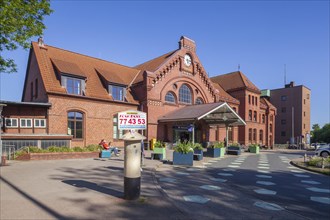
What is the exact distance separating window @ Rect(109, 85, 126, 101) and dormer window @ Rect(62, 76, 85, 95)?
3224mm

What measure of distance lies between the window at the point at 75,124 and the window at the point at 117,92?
14.4ft

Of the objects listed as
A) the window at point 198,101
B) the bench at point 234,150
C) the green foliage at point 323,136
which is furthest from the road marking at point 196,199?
the green foliage at point 323,136

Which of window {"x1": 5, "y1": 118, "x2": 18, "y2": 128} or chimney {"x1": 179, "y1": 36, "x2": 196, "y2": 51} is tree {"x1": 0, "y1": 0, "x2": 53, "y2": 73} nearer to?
window {"x1": 5, "y1": 118, "x2": 18, "y2": 128}

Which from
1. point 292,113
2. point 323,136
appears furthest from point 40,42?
point 323,136

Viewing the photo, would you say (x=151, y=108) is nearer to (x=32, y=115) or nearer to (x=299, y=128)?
(x=32, y=115)

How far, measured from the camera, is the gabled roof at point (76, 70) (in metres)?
22.2

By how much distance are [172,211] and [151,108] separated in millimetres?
21973

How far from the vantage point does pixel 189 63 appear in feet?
109

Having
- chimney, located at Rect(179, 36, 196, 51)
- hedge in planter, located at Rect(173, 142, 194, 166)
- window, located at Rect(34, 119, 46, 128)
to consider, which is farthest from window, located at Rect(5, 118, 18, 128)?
chimney, located at Rect(179, 36, 196, 51)

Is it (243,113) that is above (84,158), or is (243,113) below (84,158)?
above

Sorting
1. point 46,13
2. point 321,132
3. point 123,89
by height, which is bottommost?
point 321,132

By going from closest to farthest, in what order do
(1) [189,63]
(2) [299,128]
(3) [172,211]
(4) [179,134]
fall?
1. (3) [172,211]
2. (4) [179,134]
3. (1) [189,63]
4. (2) [299,128]

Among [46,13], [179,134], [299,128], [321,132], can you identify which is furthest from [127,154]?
[321,132]

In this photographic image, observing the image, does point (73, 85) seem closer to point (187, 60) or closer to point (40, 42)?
point (40, 42)
